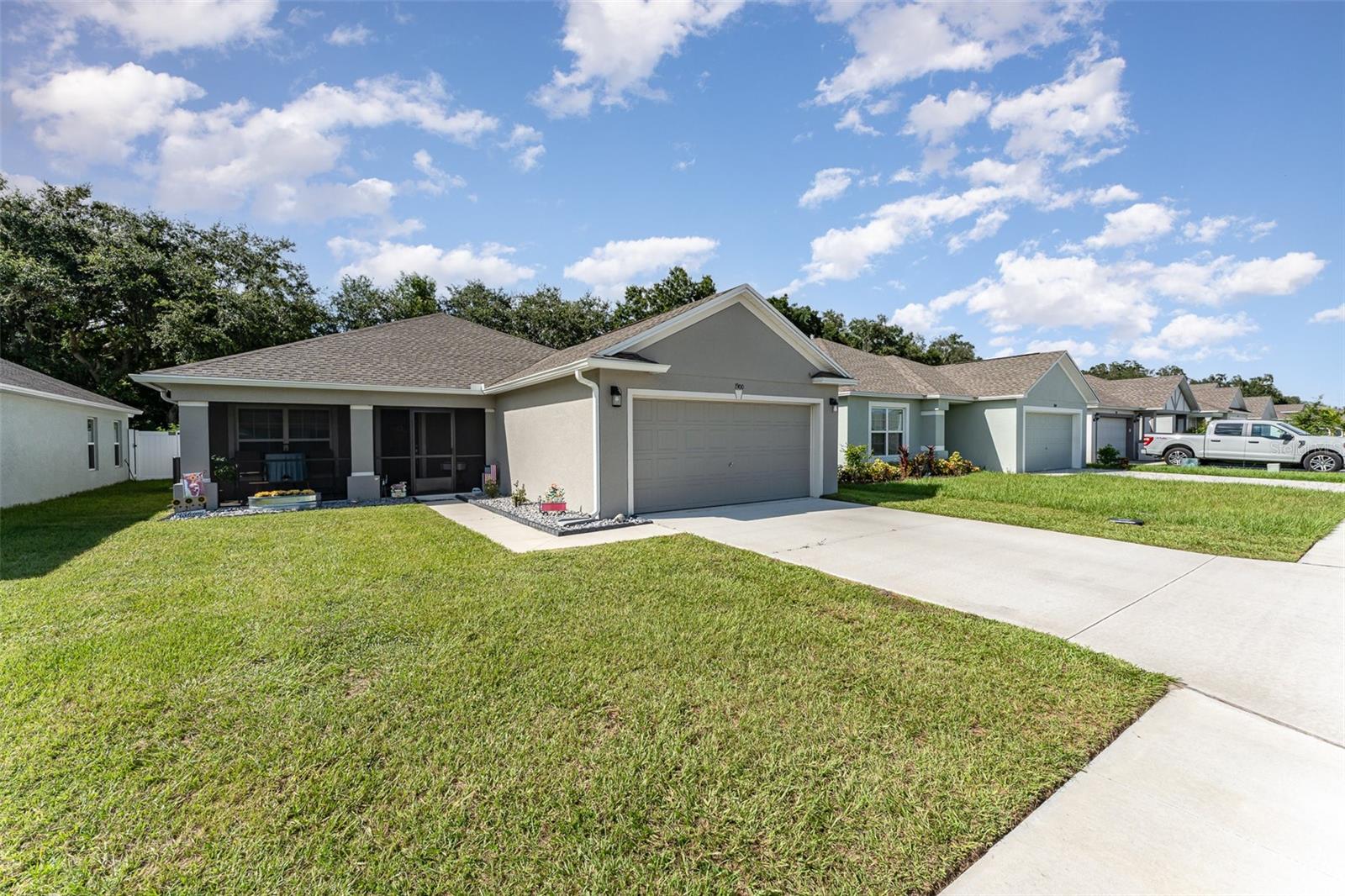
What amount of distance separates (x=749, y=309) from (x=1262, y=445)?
22.5m

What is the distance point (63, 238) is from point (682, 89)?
1006 inches

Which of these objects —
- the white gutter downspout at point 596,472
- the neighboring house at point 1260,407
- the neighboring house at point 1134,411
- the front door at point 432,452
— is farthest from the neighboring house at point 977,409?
the neighboring house at point 1260,407

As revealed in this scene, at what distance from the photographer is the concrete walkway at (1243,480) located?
14.1m

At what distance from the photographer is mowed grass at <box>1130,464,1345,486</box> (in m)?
16.2

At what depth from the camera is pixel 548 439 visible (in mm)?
11070

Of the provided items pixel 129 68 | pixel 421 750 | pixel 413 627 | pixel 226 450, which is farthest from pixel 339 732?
pixel 129 68

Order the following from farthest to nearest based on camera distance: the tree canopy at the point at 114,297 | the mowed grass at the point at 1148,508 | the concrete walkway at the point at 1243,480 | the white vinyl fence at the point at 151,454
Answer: the tree canopy at the point at 114,297, the white vinyl fence at the point at 151,454, the concrete walkway at the point at 1243,480, the mowed grass at the point at 1148,508

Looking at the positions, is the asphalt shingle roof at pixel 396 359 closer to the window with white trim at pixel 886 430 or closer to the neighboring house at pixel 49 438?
the neighboring house at pixel 49 438

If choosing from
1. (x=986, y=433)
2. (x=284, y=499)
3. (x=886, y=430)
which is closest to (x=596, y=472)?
(x=284, y=499)

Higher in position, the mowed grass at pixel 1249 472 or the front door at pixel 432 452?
the front door at pixel 432 452

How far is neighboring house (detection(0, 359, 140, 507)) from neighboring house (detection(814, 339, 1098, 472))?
66.1 ft

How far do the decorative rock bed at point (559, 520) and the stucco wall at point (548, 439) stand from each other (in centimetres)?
37

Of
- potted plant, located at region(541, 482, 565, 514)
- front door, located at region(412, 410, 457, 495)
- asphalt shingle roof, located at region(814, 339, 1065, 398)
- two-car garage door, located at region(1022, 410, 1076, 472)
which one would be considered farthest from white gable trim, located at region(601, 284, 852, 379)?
two-car garage door, located at region(1022, 410, 1076, 472)

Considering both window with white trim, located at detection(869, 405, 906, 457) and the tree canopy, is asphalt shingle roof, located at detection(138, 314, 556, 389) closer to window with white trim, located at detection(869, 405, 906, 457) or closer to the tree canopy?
the tree canopy
